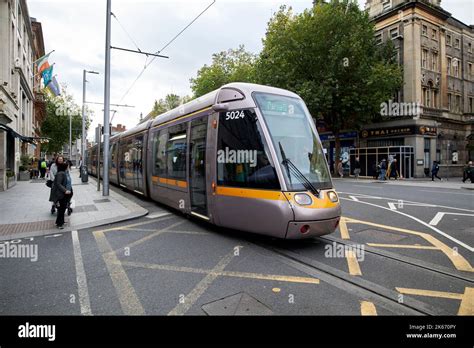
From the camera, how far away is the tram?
5055 mm

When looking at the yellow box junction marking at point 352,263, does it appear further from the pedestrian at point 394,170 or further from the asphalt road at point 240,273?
the pedestrian at point 394,170

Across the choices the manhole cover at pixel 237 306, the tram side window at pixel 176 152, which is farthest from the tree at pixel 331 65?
the manhole cover at pixel 237 306

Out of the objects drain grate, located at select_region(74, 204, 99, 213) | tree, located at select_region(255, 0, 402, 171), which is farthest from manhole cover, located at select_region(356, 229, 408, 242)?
tree, located at select_region(255, 0, 402, 171)

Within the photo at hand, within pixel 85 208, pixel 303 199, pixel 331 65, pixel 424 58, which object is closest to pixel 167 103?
pixel 331 65

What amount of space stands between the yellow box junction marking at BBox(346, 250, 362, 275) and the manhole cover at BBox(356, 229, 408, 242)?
4.15 ft

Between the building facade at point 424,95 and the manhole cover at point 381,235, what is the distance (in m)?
24.0

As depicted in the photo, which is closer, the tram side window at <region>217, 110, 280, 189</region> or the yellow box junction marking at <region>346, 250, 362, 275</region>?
the yellow box junction marking at <region>346, 250, 362, 275</region>

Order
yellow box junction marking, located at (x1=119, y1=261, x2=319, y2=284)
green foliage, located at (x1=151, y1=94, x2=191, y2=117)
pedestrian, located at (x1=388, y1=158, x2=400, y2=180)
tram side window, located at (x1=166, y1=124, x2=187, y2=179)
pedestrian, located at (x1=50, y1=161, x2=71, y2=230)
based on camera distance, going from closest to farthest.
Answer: yellow box junction marking, located at (x1=119, y1=261, x2=319, y2=284), pedestrian, located at (x1=50, y1=161, x2=71, y2=230), tram side window, located at (x1=166, y1=124, x2=187, y2=179), pedestrian, located at (x1=388, y1=158, x2=400, y2=180), green foliage, located at (x1=151, y1=94, x2=191, y2=117)

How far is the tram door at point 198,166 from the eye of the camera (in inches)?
263

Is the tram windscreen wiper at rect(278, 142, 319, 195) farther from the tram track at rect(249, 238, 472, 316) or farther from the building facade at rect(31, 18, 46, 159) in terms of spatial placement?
the building facade at rect(31, 18, 46, 159)

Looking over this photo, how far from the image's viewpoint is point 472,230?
6.82m

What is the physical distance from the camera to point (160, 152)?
31.2 feet

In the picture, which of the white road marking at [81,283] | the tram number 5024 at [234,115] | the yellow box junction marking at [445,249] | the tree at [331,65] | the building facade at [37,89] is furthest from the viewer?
the building facade at [37,89]
